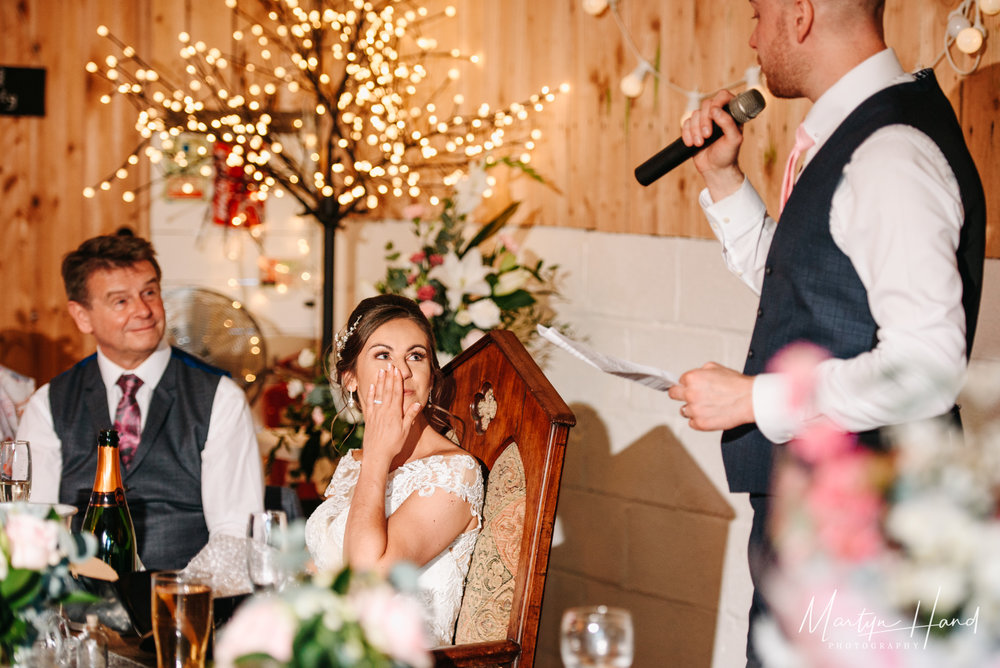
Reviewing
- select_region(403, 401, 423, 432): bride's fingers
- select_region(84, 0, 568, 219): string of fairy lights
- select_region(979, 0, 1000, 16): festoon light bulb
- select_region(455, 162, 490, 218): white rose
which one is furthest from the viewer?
select_region(84, 0, 568, 219): string of fairy lights

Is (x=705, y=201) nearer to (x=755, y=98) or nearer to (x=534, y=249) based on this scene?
(x=755, y=98)

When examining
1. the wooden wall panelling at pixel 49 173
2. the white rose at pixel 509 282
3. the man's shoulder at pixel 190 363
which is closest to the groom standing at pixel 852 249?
the white rose at pixel 509 282

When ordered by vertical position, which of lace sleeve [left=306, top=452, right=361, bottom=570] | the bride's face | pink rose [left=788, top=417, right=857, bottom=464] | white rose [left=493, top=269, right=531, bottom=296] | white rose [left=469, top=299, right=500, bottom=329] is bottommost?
lace sleeve [left=306, top=452, right=361, bottom=570]

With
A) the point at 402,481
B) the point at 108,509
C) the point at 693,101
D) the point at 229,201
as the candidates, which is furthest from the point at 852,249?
the point at 229,201

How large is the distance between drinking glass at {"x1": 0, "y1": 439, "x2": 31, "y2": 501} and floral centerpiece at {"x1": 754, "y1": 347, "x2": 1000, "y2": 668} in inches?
50.6

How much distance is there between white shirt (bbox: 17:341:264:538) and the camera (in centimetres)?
240

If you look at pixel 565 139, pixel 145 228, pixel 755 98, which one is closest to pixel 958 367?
pixel 755 98

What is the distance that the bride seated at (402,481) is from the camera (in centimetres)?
178

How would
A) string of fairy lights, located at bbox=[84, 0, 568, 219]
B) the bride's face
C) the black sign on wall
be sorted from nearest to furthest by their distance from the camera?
the bride's face
string of fairy lights, located at bbox=[84, 0, 568, 219]
the black sign on wall

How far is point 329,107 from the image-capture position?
3.46 metres

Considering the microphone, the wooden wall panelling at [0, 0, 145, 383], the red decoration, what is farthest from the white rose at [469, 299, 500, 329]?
the wooden wall panelling at [0, 0, 145, 383]

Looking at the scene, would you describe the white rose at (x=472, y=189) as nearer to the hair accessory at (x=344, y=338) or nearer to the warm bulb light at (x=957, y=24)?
the hair accessory at (x=344, y=338)

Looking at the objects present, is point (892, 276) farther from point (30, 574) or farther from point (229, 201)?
point (229, 201)

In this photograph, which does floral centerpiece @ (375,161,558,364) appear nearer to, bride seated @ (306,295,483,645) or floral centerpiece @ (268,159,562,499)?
floral centerpiece @ (268,159,562,499)
